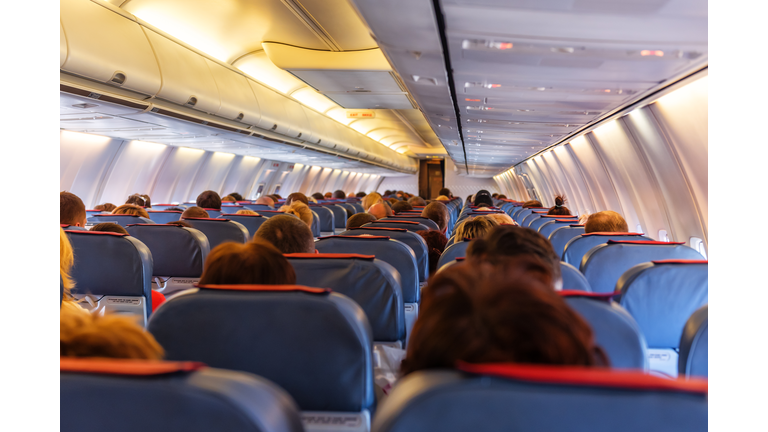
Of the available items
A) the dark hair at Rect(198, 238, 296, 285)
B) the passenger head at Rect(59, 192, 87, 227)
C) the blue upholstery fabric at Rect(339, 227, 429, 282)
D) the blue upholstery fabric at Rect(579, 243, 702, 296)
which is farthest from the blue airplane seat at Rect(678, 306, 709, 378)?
the passenger head at Rect(59, 192, 87, 227)

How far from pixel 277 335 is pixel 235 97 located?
7717 mm

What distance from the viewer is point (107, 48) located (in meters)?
5.21

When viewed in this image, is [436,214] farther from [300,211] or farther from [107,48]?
[107,48]

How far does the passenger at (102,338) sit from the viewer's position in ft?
3.43

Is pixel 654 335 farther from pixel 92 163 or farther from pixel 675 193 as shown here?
pixel 92 163

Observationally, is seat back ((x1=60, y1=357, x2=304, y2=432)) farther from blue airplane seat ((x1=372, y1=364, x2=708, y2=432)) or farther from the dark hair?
the dark hair

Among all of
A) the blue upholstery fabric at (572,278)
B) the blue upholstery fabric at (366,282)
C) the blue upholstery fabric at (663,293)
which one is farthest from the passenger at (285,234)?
the blue upholstery fabric at (663,293)

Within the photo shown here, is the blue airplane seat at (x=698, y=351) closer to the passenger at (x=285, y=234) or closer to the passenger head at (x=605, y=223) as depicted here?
the passenger at (x=285, y=234)

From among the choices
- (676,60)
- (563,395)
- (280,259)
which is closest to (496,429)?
(563,395)

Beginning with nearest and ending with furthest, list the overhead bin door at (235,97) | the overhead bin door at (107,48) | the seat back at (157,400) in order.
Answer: the seat back at (157,400), the overhead bin door at (107,48), the overhead bin door at (235,97)

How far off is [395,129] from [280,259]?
72.8ft

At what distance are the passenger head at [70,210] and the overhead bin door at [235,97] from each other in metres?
4.17

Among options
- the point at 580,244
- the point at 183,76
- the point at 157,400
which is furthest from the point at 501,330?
the point at 183,76

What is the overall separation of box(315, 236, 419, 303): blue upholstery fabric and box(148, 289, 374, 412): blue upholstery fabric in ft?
6.79
